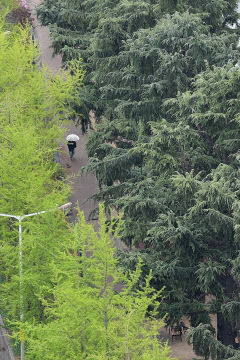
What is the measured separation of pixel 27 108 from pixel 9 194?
30.2 ft

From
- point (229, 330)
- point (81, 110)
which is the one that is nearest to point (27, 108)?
point (81, 110)

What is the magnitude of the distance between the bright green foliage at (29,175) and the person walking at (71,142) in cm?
306

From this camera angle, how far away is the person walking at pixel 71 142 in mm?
44938

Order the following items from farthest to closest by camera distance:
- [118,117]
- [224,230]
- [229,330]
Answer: [118,117] < [229,330] < [224,230]

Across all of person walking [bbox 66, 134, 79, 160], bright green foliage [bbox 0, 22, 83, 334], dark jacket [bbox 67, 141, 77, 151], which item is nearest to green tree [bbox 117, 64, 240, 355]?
bright green foliage [bbox 0, 22, 83, 334]

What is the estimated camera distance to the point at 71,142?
45344mm

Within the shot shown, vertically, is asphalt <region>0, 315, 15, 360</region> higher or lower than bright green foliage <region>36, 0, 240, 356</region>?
lower

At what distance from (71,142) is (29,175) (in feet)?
45.9

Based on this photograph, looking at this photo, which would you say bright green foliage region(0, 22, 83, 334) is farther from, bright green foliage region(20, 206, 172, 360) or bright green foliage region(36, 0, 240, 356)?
bright green foliage region(36, 0, 240, 356)

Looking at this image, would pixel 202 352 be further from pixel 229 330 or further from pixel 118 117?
pixel 118 117

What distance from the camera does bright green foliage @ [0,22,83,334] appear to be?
28.9 m

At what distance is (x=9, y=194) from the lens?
1244 inches

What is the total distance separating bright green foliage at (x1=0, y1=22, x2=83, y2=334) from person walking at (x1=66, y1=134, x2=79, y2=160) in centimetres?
306

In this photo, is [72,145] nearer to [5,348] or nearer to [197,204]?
[5,348]
